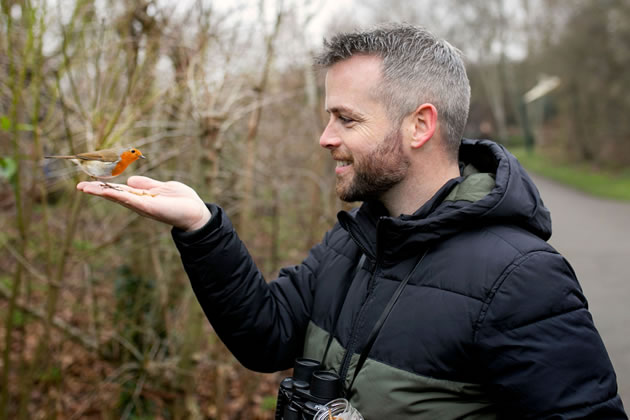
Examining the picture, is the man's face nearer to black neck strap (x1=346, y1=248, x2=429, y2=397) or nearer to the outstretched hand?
black neck strap (x1=346, y1=248, x2=429, y2=397)

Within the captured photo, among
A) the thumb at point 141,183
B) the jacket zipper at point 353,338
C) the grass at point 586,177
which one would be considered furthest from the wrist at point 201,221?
the grass at point 586,177

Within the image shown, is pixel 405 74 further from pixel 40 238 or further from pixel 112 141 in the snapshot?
pixel 40 238

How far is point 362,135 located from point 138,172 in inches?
95.2

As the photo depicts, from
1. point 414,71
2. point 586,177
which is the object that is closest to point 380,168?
point 414,71

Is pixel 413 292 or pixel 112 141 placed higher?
pixel 112 141

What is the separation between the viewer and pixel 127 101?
3188 mm

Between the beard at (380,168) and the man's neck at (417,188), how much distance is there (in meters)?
0.04

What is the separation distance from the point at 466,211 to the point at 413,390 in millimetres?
570

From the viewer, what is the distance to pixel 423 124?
1.84 meters

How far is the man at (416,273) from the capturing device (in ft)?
4.91

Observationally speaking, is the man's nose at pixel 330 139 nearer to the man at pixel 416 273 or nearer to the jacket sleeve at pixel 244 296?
the man at pixel 416 273

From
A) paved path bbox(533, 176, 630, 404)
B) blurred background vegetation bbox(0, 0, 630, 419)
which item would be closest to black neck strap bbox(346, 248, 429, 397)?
blurred background vegetation bbox(0, 0, 630, 419)

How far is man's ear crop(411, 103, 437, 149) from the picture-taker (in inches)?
71.7

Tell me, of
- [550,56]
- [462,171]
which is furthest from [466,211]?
[550,56]
